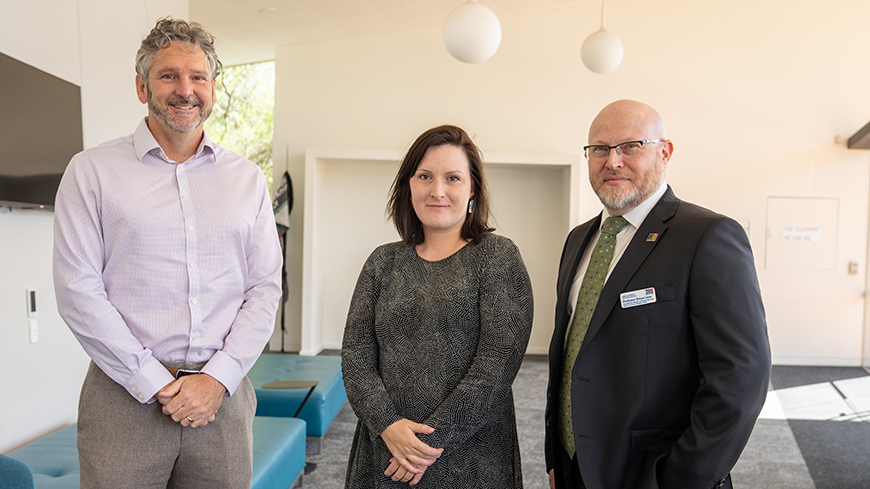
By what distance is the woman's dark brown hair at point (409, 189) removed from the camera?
5.54 ft

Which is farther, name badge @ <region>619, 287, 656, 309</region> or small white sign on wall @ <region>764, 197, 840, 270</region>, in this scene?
small white sign on wall @ <region>764, 197, 840, 270</region>

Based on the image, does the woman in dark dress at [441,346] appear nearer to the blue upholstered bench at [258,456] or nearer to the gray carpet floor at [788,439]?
the blue upholstered bench at [258,456]

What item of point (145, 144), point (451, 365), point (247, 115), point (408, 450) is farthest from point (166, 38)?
point (247, 115)

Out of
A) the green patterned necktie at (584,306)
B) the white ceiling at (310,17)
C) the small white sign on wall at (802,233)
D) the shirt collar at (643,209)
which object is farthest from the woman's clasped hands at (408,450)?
the small white sign on wall at (802,233)

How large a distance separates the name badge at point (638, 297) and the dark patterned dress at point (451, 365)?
0.27 metres

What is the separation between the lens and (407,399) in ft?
5.27

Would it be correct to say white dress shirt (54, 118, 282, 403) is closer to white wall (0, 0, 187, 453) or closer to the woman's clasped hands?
the woman's clasped hands

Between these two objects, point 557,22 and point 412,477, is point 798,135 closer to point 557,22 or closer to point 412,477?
point 557,22

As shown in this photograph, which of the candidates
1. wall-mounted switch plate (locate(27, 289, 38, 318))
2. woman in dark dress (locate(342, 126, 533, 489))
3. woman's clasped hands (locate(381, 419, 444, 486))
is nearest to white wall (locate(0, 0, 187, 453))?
wall-mounted switch plate (locate(27, 289, 38, 318))

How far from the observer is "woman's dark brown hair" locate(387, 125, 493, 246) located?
169 centimetres

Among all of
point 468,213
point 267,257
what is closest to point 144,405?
point 267,257

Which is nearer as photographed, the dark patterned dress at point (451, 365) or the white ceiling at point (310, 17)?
the dark patterned dress at point (451, 365)

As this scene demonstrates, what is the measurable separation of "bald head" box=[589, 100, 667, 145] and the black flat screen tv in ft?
10.2

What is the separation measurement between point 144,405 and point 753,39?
25.9 feet
